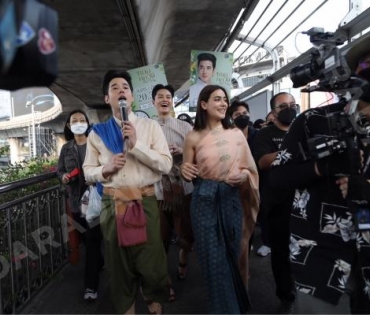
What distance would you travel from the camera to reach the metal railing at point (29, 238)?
3.07 m

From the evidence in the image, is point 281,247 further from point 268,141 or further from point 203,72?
point 203,72

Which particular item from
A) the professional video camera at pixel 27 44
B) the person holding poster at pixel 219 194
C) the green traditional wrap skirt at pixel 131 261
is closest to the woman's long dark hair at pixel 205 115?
the person holding poster at pixel 219 194

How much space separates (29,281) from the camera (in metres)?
3.40

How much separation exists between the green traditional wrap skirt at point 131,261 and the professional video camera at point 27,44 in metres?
1.86

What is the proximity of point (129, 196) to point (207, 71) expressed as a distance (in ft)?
8.99

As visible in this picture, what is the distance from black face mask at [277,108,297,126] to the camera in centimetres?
325

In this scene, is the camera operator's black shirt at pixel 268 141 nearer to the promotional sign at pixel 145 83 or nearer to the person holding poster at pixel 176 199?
the person holding poster at pixel 176 199

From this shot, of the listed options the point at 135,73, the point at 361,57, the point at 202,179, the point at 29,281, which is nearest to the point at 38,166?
the point at 135,73

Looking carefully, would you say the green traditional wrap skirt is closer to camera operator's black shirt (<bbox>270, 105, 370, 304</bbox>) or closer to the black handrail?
the black handrail

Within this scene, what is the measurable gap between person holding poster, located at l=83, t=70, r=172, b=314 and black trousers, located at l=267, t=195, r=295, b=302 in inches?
36.4

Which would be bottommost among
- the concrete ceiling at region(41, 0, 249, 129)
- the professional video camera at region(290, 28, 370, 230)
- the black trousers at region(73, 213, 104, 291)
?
the black trousers at region(73, 213, 104, 291)

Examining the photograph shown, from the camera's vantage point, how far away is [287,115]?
3252 mm

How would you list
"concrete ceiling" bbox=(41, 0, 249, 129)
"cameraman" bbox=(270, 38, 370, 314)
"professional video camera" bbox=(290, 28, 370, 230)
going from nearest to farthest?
"professional video camera" bbox=(290, 28, 370, 230) < "cameraman" bbox=(270, 38, 370, 314) < "concrete ceiling" bbox=(41, 0, 249, 129)

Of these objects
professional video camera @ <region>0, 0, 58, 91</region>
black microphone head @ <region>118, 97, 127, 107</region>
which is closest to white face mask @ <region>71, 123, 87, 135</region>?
black microphone head @ <region>118, 97, 127, 107</region>
